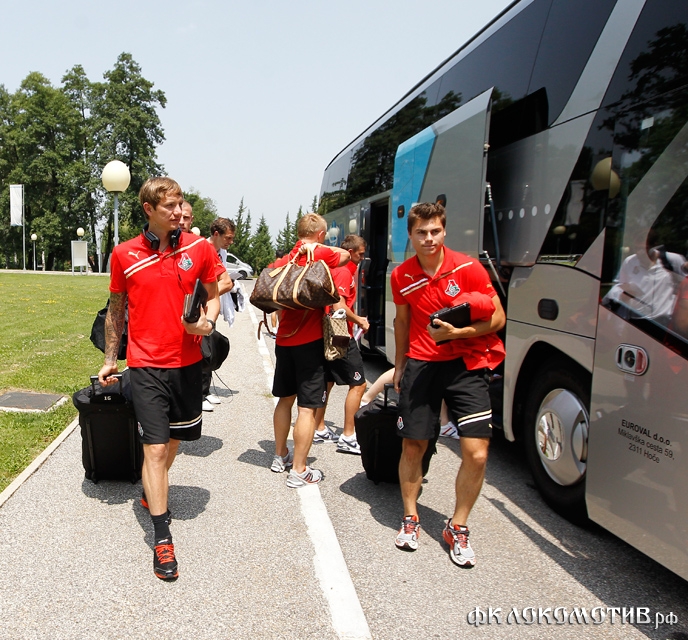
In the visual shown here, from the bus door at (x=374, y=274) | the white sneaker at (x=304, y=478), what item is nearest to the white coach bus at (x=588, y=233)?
the white sneaker at (x=304, y=478)

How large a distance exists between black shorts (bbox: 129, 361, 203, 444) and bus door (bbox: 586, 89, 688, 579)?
87.2 inches

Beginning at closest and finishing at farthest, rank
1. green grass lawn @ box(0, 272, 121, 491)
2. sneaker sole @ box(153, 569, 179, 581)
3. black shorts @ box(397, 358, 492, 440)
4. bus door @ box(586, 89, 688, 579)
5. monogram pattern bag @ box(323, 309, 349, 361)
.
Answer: bus door @ box(586, 89, 688, 579) → sneaker sole @ box(153, 569, 179, 581) → black shorts @ box(397, 358, 492, 440) → monogram pattern bag @ box(323, 309, 349, 361) → green grass lawn @ box(0, 272, 121, 491)

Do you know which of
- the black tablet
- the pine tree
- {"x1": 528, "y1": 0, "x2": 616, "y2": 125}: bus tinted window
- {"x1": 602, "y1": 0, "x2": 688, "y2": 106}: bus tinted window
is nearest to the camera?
{"x1": 602, "y1": 0, "x2": 688, "y2": 106}: bus tinted window

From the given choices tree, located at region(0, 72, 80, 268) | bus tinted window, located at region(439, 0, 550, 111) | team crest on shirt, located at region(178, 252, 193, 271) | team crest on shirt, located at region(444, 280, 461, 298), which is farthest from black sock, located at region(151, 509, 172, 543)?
tree, located at region(0, 72, 80, 268)

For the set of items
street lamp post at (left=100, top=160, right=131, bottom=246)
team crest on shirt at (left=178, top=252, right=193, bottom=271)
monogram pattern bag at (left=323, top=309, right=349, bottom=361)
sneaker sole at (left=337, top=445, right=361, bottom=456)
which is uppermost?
street lamp post at (left=100, top=160, right=131, bottom=246)

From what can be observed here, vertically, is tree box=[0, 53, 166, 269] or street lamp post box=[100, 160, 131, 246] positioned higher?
tree box=[0, 53, 166, 269]

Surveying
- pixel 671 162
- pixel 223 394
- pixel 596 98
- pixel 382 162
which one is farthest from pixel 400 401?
pixel 382 162

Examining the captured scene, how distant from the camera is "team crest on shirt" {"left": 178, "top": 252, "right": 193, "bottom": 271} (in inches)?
137

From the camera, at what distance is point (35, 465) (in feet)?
15.2

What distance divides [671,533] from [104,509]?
3.23m

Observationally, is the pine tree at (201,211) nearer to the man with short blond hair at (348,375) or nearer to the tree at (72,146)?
the tree at (72,146)

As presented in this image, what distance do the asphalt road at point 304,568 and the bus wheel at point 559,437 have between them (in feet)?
0.58

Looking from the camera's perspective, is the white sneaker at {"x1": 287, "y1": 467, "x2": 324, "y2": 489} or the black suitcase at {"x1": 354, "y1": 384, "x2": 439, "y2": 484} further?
the white sneaker at {"x1": 287, "y1": 467, "x2": 324, "y2": 489}

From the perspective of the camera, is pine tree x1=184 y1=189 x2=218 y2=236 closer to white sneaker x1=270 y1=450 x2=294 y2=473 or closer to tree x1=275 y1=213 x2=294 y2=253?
tree x1=275 y1=213 x2=294 y2=253
